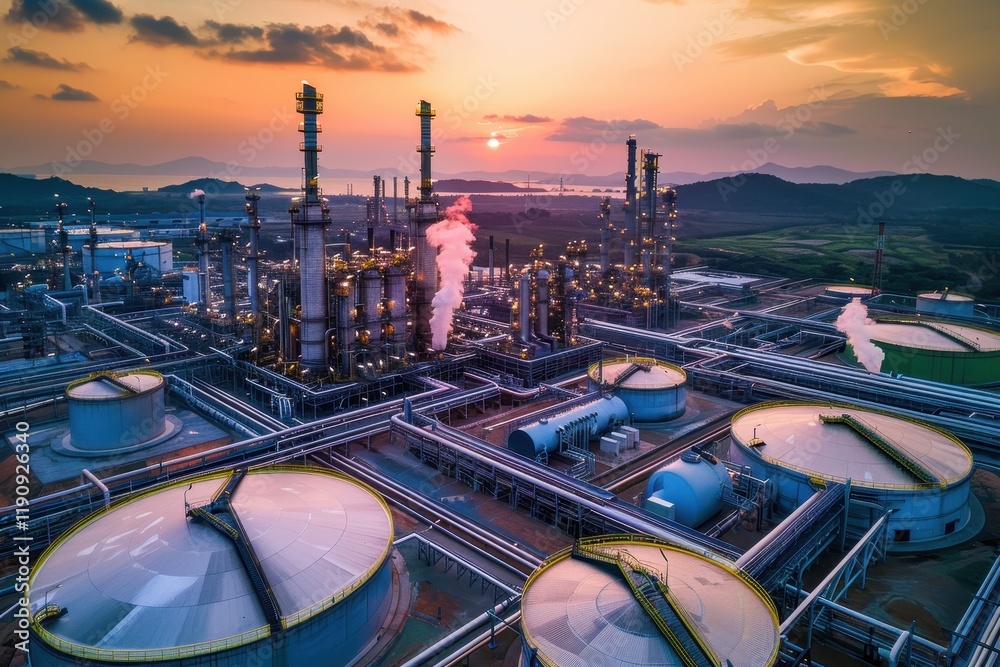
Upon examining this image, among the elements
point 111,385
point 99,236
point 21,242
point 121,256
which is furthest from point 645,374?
point 99,236

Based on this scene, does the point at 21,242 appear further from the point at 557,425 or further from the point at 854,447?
the point at 854,447

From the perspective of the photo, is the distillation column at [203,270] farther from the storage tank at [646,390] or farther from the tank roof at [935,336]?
the tank roof at [935,336]

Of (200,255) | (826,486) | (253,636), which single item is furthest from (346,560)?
(200,255)

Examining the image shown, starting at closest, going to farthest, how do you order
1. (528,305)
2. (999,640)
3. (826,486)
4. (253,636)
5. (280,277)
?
(253,636) → (999,640) → (826,486) → (280,277) → (528,305)

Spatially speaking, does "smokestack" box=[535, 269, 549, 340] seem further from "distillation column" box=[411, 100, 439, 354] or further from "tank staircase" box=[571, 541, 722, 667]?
"tank staircase" box=[571, 541, 722, 667]

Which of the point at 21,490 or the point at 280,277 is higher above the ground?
the point at 280,277

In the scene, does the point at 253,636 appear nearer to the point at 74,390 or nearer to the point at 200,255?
the point at 74,390

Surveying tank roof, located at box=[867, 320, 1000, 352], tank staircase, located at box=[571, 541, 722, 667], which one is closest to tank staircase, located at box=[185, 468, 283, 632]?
tank staircase, located at box=[571, 541, 722, 667]
